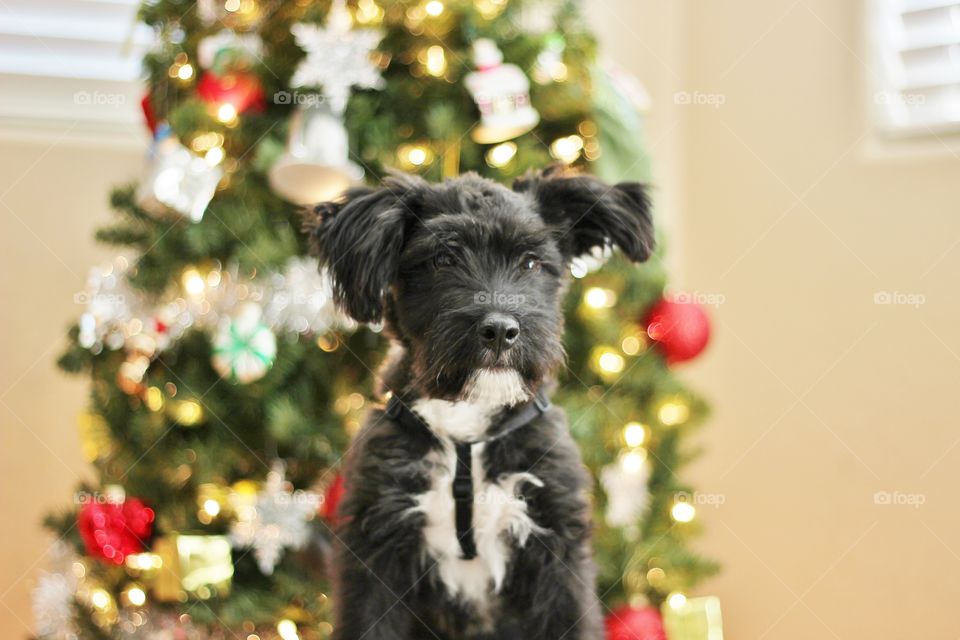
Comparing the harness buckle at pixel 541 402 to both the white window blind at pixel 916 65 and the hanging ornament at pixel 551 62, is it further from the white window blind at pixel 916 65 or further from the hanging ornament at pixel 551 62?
the white window blind at pixel 916 65

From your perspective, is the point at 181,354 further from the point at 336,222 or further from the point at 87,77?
the point at 87,77

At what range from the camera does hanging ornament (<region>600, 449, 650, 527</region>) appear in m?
2.76

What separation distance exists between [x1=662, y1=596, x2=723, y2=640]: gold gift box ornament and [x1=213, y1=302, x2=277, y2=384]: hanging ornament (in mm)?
1496

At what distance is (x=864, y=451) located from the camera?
3150mm

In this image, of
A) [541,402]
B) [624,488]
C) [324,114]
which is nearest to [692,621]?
[624,488]

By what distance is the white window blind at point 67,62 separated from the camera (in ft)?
11.2

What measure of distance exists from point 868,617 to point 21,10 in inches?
153

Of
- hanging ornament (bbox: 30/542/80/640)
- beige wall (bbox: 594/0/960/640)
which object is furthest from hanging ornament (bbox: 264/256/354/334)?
beige wall (bbox: 594/0/960/640)

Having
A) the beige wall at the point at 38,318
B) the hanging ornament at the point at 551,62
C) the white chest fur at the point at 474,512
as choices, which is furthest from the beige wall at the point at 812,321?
the beige wall at the point at 38,318

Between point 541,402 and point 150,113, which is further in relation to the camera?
point 150,113

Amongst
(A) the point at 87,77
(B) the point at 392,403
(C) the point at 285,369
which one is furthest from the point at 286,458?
(A) the point at 87,77

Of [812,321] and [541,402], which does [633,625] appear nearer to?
[541,402]

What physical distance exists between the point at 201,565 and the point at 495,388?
4.19ft

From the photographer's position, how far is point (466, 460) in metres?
1.71
